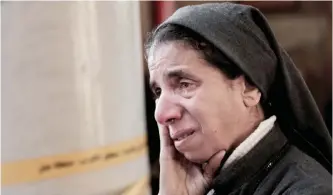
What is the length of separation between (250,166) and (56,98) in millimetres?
325

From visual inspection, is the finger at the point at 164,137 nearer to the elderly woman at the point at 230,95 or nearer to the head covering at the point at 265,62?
the elderly woman at the point at 230,95

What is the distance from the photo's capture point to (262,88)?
0.71 meters

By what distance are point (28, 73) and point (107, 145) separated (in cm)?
10

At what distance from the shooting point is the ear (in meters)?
0.71

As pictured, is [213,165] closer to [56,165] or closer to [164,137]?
[164,137]

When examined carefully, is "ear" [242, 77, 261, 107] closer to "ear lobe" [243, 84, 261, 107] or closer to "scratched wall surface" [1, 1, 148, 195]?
"ear lobe" [243, 84, 261, 107]

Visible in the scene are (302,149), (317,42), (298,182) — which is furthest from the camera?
(317,42)

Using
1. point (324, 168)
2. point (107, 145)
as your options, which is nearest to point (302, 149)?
point (324, 168)

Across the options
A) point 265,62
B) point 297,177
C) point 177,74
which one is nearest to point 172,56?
point 177,74

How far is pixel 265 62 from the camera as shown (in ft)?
2.27

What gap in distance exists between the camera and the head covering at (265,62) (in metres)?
0.67

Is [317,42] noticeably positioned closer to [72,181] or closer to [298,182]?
[298,182]

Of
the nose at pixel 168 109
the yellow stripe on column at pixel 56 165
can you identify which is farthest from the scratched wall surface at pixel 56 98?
the nose at pixel 168 109

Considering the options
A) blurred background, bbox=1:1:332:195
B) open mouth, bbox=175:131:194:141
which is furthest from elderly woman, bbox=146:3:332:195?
blurred background, bbox=1:1:332:195
